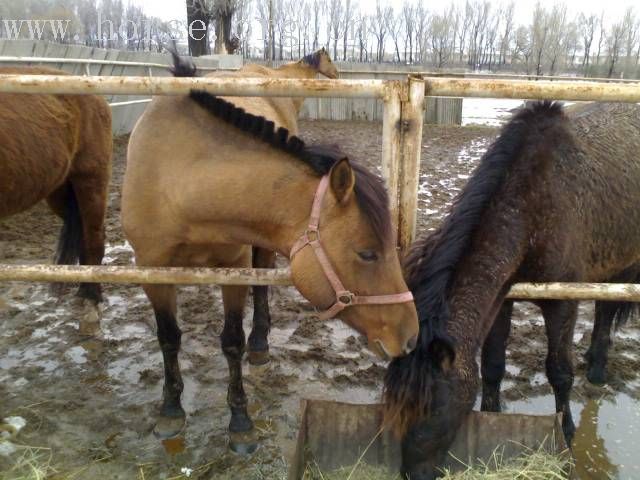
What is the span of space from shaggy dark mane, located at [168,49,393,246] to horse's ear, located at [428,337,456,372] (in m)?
0.40

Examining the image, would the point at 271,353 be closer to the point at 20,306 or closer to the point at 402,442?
the point at 402,442

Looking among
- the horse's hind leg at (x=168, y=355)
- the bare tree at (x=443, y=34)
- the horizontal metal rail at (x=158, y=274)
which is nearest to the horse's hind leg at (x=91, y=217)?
the horse's hind leg at (x=168, y=355)

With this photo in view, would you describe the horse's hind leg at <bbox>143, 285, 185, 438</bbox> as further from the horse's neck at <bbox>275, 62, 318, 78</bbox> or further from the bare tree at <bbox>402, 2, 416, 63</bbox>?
the bare tree at <bbox>402, 2, 416, 63</bbox>

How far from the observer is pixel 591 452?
253 cm

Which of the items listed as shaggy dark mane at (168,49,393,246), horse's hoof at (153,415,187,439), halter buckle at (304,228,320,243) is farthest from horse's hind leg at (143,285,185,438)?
halter buckle at (304,228,320,243)

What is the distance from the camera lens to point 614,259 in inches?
104

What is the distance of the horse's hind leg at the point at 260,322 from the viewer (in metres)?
3.30

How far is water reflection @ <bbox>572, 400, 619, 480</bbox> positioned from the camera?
2398 millimetres

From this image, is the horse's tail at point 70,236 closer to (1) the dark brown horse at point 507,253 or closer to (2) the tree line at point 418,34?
(1) the dark brown horse at point 507,253

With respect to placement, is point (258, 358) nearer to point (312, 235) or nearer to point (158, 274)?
point (158, 274)

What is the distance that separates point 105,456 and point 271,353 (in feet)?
4.04

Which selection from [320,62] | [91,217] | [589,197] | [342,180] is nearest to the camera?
[342,180]

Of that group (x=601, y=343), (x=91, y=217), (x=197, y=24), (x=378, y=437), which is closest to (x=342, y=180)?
(x=378, y=437)

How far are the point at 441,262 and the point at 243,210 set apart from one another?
2.56 ft
